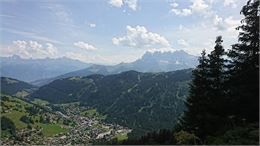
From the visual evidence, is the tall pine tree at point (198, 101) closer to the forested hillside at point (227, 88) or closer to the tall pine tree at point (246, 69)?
the forested hillside at point (227, 88)

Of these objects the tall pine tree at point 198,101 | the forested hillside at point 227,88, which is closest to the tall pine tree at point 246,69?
the forested hillside at point 227,88

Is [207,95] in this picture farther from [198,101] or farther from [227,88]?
[227,88]

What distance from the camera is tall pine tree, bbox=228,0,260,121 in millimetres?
16422

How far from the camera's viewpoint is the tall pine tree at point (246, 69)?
53.9 feet

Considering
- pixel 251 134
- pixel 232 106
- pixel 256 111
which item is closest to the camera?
pixel 251 134

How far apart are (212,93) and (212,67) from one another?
5.03 feet

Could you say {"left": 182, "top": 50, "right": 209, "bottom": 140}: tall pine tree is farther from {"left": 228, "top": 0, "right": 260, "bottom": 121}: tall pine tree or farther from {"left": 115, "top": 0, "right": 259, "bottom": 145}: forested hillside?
{"left": 228, "top": 0, "right": 260, "bottom": 121}: tall pine tree

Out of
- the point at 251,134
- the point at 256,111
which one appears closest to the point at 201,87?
the point at 256,111

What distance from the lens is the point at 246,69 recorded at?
56.2ft

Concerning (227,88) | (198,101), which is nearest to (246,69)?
(227,88)

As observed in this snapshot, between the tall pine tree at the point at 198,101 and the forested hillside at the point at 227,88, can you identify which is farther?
the tall pine tree at the point at 198,101

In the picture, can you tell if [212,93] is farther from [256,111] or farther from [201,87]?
[256,111]

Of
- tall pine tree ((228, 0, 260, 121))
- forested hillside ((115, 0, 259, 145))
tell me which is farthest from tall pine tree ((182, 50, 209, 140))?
tall pine tree ((228, 0, 260, 121))

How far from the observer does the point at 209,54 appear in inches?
779
